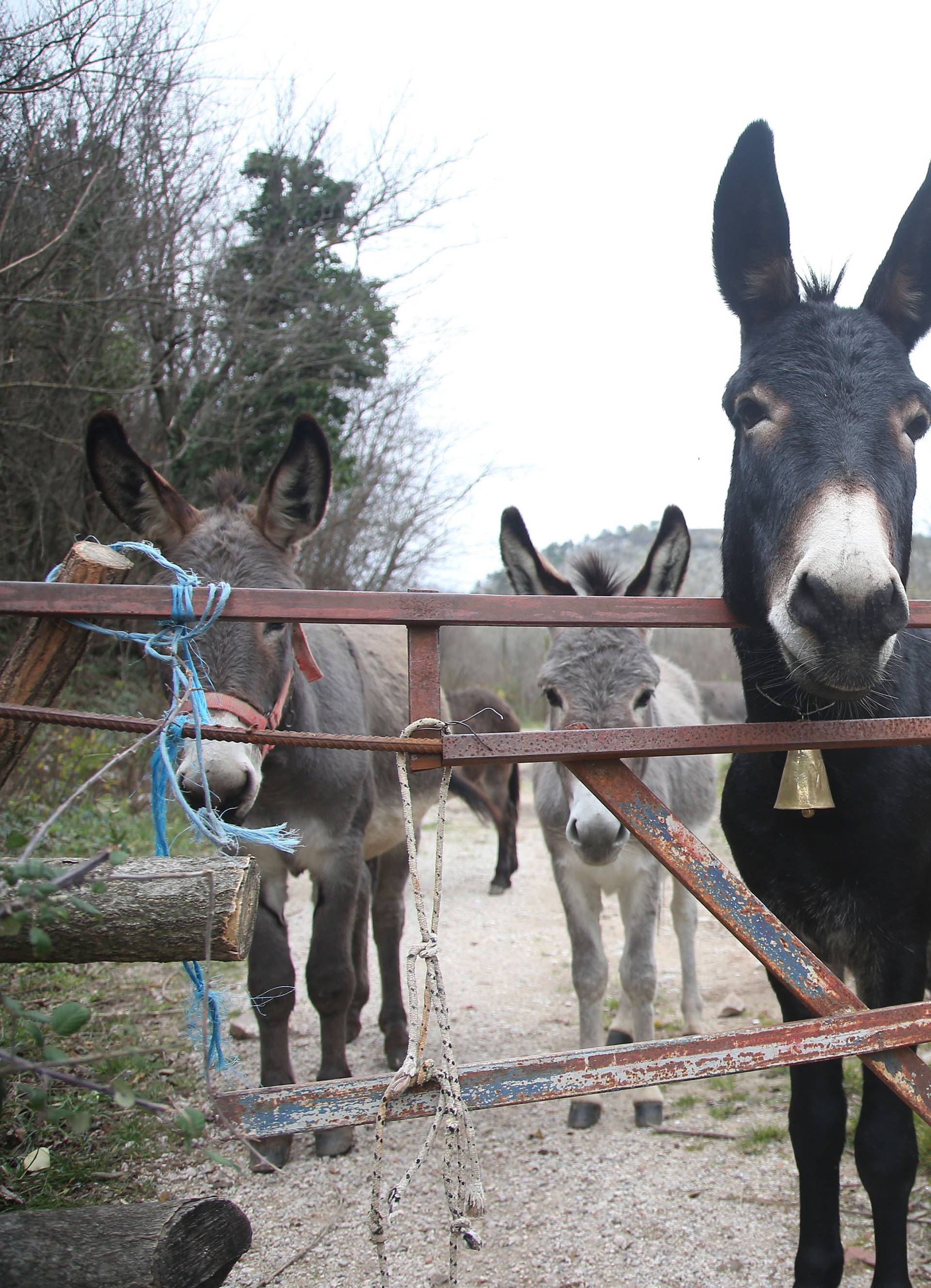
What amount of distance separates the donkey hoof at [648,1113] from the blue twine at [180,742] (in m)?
2.53

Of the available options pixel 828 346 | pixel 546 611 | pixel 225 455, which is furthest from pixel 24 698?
pixel 225 455

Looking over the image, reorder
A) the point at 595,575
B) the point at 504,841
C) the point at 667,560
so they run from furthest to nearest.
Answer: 1. the point at 504,841
2. the point at 595,575
3. the point at 667,560

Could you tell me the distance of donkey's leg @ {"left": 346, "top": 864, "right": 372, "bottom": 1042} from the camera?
15.4ft

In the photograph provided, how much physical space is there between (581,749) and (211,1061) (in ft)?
3.18

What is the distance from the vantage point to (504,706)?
27.9ft

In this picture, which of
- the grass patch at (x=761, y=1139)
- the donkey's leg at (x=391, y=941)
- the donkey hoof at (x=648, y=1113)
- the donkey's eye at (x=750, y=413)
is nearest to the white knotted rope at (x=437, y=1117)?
the donkey's eye at (x=750, y=413)

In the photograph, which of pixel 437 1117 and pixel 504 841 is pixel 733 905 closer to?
pixel 437 1117

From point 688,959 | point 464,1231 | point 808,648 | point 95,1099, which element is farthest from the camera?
point 688,959

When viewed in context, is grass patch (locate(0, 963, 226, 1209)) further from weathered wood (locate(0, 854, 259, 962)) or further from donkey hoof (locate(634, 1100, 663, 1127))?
donkey hoof (locate(634, 1100, 663, 1127))

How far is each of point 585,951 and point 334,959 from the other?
4.00ft

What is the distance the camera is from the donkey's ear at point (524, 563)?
12.1 ft

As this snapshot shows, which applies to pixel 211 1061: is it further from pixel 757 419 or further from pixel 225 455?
pixel 225 455

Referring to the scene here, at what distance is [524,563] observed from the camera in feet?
12.6

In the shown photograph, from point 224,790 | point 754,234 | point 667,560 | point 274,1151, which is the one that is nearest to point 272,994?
point 274,1151
